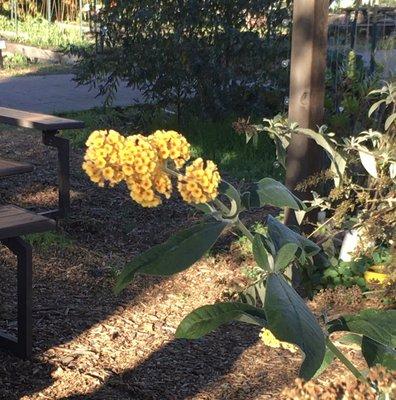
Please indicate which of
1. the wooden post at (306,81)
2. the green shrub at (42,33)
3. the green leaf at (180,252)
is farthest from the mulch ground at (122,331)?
the green shrub at (42,33)

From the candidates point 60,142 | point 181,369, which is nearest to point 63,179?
point 60,142

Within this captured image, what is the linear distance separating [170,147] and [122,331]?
2.14 meters

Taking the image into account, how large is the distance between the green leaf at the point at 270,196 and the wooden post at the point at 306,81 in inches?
87.0

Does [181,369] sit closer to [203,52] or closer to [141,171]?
[141,171]

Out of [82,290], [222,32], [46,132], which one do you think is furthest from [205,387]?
[222,32]

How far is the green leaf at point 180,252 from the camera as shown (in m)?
1.72

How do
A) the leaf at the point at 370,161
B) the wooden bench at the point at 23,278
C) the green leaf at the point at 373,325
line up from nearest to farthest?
the green leaf at the point at 373,325, the wooden bench at the point at 23,278, the leaf at the point at 370,161

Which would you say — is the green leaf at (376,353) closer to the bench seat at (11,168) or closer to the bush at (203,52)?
the bench seat at (11,168)

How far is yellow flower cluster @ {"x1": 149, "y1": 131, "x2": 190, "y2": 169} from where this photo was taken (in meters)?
1.78

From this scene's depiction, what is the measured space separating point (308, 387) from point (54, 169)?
459cm

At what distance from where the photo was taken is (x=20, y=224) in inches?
130

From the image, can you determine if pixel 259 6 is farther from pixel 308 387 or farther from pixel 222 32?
pixel 308 387

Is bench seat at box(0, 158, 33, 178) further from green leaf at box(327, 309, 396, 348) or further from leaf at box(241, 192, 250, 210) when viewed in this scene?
green leaf at box(327, 309, 396, 348)

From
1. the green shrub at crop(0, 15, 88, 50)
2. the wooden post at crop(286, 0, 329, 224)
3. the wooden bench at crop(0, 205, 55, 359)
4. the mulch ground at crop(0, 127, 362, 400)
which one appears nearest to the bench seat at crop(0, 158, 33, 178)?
the mulch ground at crop(0, 127, 362, 400)
